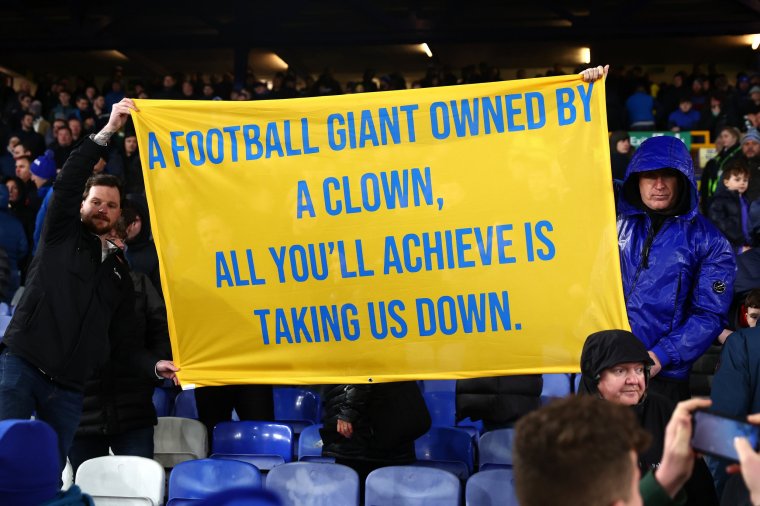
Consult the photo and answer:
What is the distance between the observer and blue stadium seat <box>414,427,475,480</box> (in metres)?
5.92

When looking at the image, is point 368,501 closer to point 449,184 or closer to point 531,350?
point 531,350

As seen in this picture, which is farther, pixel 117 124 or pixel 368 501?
pixel 368 501

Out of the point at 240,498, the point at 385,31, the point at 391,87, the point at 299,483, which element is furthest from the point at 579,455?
the point at 385,31

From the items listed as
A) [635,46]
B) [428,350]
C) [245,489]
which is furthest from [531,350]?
[635,46]

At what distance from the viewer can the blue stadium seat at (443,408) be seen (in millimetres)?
6801

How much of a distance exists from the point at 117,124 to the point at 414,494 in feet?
7.59

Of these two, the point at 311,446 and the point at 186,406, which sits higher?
the point at 186,406

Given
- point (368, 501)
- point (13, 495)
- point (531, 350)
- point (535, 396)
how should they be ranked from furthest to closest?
point (535, 396), point (368, 501), point (531, 350), point (13, 495)

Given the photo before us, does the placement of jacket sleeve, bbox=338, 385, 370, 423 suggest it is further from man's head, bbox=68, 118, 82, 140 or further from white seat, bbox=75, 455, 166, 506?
man's head, bbox=68, 118, 82, 140

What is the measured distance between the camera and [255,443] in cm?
608

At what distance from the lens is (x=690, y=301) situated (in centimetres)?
475

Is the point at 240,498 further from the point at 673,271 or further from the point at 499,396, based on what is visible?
the point at 499,396

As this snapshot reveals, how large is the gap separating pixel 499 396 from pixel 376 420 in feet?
3.65

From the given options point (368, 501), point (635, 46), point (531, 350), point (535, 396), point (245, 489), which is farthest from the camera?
point (635, 46)
